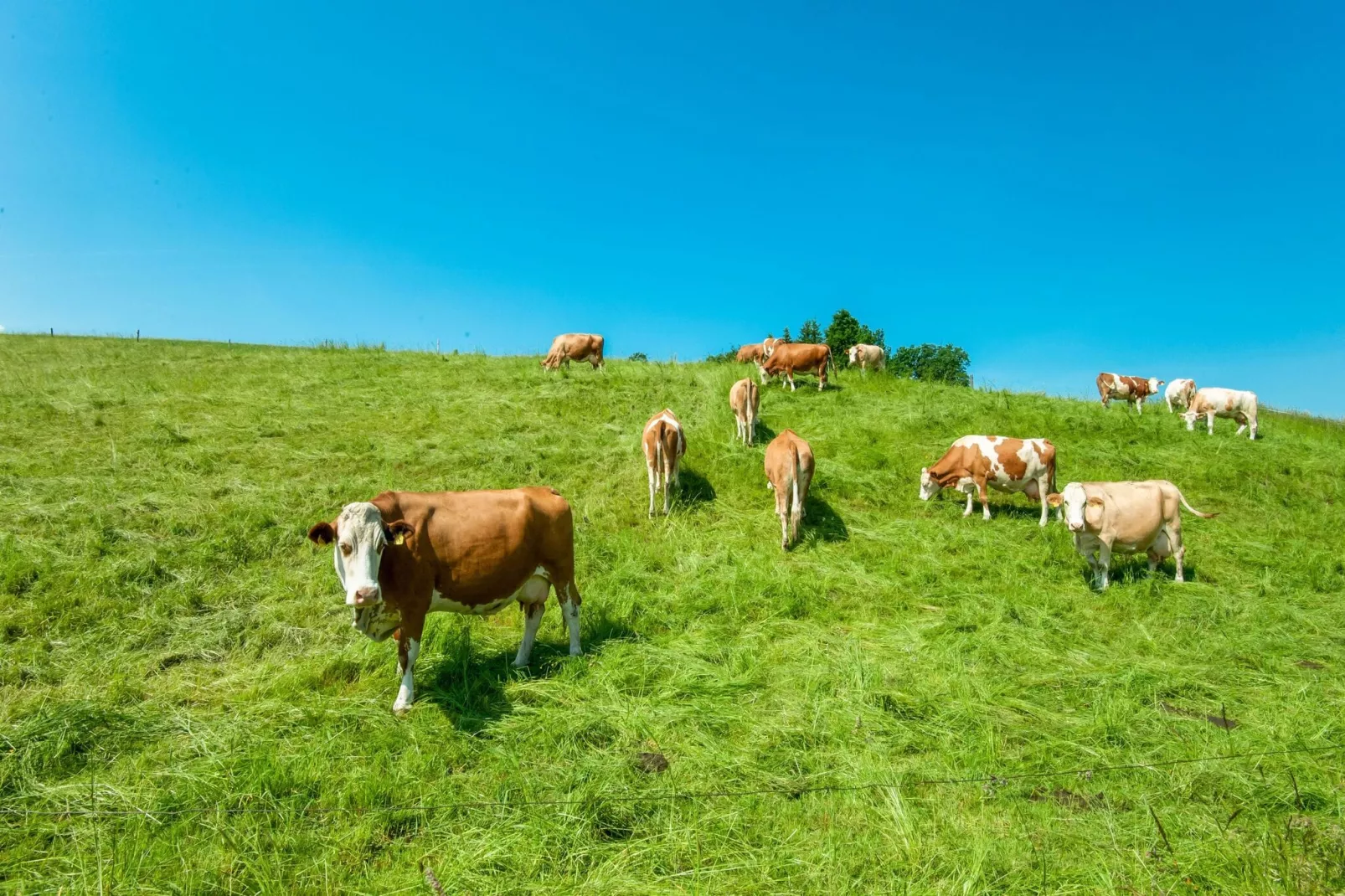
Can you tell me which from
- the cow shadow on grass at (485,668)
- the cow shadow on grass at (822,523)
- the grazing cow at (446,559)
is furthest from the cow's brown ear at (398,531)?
the cow shadow on grass at (822,523)

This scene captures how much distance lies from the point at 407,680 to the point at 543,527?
178 cm

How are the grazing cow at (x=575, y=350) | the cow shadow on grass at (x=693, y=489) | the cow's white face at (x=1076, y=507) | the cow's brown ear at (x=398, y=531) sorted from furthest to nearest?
the grazing cow at (x=575, y=350), the cow shadow on grass at (x=693, y=489), the cow's white face at (x=1076, y=507), the cow's brown ear at (x=398, y=531)

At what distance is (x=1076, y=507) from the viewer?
28.1 feet

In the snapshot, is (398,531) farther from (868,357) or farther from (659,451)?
(868,357)

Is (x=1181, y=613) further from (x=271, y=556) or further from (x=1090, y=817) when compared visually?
(x=271, y=556)

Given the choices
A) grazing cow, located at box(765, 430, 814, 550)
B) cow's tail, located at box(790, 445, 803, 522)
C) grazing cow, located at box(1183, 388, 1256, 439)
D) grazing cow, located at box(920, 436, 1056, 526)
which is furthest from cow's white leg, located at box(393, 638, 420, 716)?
grazing cow, located at box(1183, 388, 1256, 439)

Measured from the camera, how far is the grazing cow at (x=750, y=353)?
26172mm

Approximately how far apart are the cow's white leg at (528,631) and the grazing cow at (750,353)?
2104 centimetres

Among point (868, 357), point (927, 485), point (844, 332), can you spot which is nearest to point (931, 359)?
point (844, 332)

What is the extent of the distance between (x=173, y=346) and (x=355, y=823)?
29.8 meters

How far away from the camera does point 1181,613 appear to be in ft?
24.8

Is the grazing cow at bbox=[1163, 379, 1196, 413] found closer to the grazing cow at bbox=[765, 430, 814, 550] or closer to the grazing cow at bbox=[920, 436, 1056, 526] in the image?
the grazing cow at bbox=[920, 436, 1056, 526]

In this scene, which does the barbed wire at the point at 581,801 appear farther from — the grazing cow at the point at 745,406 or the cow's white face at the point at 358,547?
the grazing cow at the point at 745,406

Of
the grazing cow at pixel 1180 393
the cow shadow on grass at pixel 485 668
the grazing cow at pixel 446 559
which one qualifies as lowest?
the cow shadow on grass at pixel 485 668
